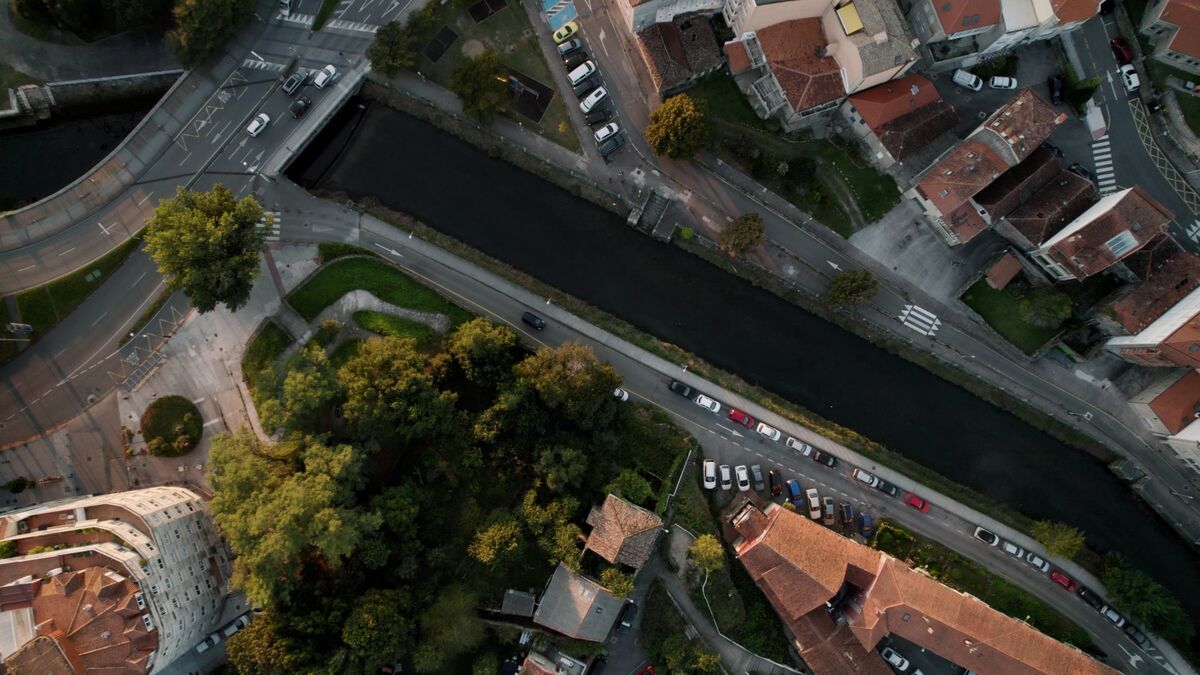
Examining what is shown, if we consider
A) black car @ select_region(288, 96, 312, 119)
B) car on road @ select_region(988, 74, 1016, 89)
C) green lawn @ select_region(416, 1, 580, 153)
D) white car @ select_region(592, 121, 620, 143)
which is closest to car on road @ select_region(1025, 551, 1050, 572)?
car on road @ select_region(988, 74, 1016, 89)

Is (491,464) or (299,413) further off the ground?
(299,413)

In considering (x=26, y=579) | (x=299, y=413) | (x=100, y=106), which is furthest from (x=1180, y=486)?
(x=100, y=106)

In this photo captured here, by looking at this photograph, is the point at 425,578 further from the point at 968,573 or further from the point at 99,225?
the point at 968,573

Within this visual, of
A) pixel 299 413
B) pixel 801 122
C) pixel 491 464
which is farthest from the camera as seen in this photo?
pixel 801 122

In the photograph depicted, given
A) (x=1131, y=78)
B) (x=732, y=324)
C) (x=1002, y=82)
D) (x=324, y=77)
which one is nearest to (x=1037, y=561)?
(x=732, y=324)

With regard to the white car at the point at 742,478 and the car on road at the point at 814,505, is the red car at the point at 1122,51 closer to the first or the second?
the car on road at the point at 814,505

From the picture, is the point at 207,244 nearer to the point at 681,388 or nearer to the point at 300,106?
the point at 300,106

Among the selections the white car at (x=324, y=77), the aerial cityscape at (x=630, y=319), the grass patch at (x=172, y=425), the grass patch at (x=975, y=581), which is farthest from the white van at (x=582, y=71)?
the grass patch at (x=975, y=581)

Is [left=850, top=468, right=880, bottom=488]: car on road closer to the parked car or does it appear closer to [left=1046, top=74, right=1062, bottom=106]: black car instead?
the parked car
